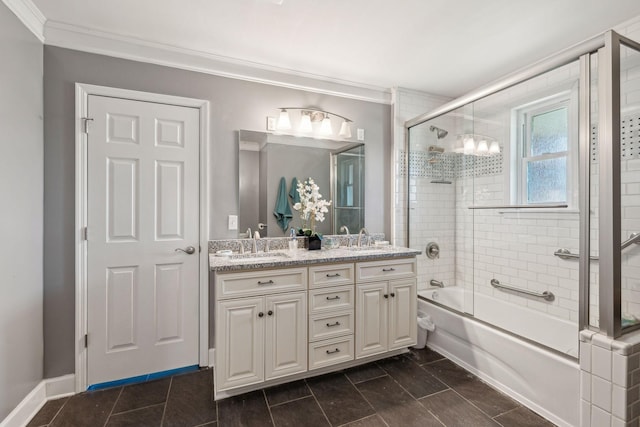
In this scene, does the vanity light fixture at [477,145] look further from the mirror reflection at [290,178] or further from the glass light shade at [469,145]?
the mirror reflection at [290,178]

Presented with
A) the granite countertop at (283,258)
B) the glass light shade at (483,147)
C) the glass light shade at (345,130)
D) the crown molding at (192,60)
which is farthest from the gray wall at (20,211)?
the glass light shade at (483,147)

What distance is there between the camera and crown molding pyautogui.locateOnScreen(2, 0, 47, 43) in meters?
1.67

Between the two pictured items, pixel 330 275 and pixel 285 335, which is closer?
pixel 285 335

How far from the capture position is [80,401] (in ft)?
6.30

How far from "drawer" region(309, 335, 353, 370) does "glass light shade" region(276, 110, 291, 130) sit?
1775 millimetres

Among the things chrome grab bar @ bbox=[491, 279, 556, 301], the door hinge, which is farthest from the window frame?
the door hinge

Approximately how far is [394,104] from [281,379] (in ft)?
8.96

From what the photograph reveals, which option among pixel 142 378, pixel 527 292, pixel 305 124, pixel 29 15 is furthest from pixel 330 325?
pixel 29 15

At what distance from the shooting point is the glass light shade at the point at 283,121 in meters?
2.54

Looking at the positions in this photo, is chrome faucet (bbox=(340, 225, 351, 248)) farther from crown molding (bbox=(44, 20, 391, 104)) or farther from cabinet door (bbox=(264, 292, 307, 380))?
crown molding (bbox=(44, 20, 391, 104))

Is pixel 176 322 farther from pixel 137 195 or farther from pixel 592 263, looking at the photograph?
pixel 592 263

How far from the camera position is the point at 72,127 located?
2014 millimetres

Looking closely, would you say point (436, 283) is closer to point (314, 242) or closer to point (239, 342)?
point (314, 242)

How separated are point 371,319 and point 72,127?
2559 millimetres
